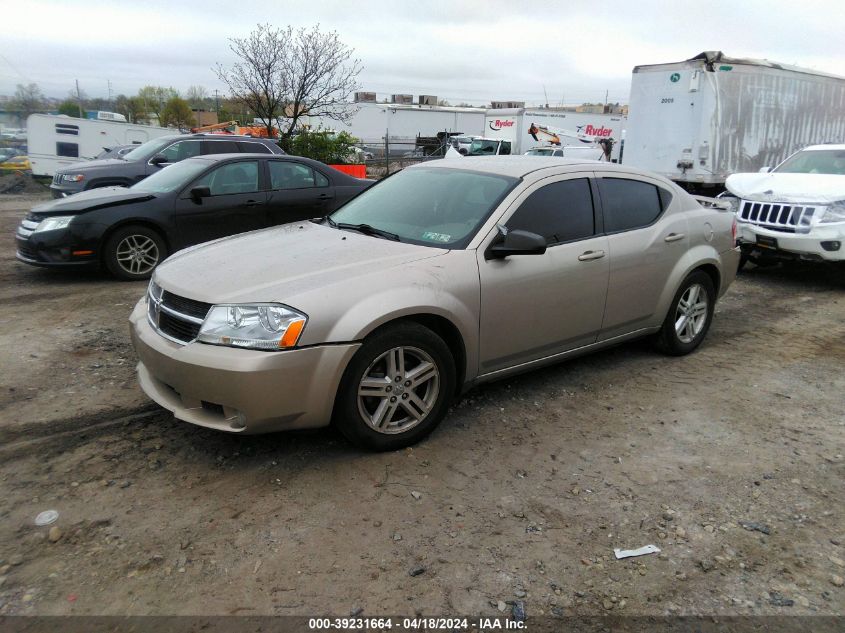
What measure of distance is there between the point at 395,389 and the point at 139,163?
9096 millimetres

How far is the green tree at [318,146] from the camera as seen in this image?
17516 mm

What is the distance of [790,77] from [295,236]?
1346 centimetres

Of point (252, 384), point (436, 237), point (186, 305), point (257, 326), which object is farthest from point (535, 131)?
point (252, 384)

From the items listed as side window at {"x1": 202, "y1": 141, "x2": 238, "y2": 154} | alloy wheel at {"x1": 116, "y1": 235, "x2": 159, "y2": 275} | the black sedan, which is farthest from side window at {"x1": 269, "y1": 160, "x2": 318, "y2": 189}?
side window at {"x1": 202, "y1": 141, "x2": 238, "y2": 154}

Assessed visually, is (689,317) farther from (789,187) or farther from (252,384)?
(789,187)

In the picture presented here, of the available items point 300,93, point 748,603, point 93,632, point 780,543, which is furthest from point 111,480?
point 300,93

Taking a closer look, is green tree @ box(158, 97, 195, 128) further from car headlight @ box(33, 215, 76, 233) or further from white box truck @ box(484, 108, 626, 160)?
car headlight @ box(33, 215, 76, 233)

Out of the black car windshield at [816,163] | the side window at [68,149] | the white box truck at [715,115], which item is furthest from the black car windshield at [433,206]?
the side window at [68,149]

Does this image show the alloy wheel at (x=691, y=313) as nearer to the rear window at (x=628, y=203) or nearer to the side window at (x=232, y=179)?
the rear window at (x=628, y=203)

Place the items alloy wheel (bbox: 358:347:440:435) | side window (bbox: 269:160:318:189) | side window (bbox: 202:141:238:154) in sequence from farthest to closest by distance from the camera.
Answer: side window (bbox: 202:141:238:154)
side window (bbox: 269:160:318:189)
alloy wheel (bbox: 358:347:440:435)

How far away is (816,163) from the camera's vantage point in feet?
30.4

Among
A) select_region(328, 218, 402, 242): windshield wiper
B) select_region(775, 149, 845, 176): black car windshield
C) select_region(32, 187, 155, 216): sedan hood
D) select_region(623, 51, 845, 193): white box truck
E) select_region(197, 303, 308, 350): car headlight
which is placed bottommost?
select_region(197, 303, 308, 350): car headlight

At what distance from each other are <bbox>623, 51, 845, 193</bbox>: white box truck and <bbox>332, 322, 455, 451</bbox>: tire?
10.7 m

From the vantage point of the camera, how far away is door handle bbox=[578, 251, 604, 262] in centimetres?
436
